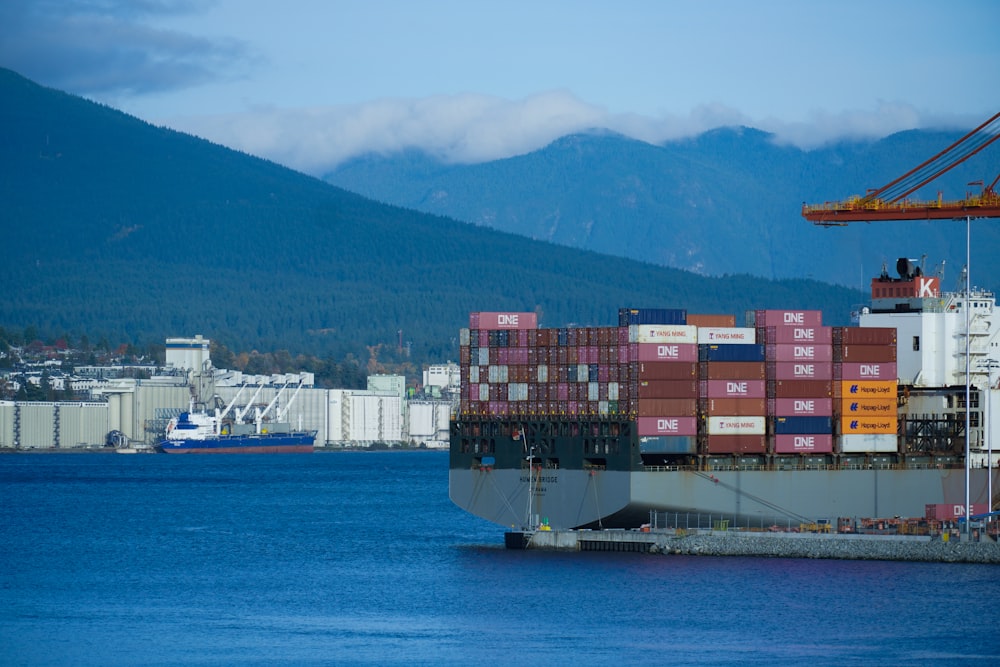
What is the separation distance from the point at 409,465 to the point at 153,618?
12806cm

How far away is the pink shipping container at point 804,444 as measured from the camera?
70.1 m

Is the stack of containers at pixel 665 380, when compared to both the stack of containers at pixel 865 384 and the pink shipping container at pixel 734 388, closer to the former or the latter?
the pink shipping container at pixel 734 388

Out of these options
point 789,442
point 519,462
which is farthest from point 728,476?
point 519,462

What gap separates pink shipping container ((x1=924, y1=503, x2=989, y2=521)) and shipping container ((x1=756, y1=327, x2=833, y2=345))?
7.97m

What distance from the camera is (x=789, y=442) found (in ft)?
230

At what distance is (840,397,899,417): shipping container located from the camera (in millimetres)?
71312

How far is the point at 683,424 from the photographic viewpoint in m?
68.4

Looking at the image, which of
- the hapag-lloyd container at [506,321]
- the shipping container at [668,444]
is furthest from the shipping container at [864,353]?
the hapag-lloyd container at [506,321]

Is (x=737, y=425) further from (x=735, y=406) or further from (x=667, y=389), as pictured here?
(x=667, y=389)

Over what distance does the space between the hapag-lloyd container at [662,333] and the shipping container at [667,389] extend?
1.48 meters

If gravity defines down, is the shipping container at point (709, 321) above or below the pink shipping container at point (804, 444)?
above

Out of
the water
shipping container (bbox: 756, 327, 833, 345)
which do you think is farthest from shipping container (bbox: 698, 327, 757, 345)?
the water

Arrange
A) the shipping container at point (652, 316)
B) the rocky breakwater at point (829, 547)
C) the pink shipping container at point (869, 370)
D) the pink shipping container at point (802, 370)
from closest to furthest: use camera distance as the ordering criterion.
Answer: the rocky breakwater at point (829, 547) < the shipping container at point (652, 316) < the pink shipping container at point (802, 370) < the pink shipping container at point (869, 370)

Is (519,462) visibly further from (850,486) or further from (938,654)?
(938,654)
